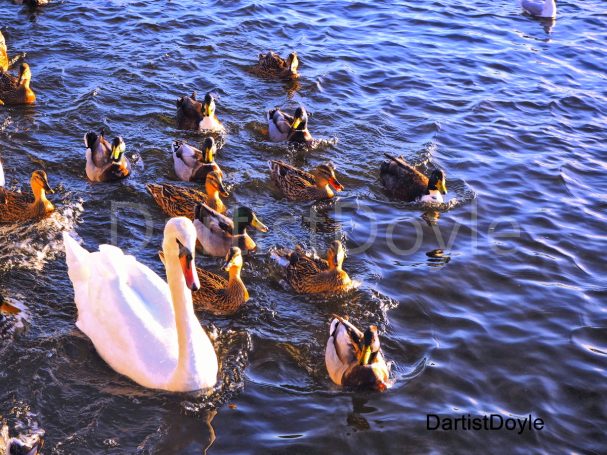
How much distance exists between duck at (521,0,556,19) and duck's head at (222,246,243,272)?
43.0 ft

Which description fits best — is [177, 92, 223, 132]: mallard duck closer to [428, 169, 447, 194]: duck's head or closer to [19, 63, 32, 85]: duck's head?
[19, 63, 32, 85]: duck's head

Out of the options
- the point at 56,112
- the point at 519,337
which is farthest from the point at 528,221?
the point at 56,112

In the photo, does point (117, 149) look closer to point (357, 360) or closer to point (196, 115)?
point (196, 115)

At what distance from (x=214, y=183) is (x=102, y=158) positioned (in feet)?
5.44

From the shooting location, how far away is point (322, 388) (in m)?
7.75

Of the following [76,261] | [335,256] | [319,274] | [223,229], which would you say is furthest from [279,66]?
[76,261]

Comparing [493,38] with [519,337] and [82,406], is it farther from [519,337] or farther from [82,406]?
[82,406]

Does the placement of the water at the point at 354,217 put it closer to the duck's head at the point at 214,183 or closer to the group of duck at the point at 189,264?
the group of duck at the point at 189,264

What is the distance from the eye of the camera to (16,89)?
12.8 m

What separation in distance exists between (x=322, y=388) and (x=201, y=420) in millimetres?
1257

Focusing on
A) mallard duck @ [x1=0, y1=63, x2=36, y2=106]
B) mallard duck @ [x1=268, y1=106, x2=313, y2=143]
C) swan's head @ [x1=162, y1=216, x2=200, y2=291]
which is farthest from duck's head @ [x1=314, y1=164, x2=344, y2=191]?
mallard duck @ [x1=0, y1=63, x2=36, y2=106]

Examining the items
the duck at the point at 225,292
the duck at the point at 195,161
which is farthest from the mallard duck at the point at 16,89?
the duck at the point at 225,292

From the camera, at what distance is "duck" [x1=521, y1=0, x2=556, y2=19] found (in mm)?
19141

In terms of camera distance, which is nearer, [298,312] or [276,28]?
[298,312]
